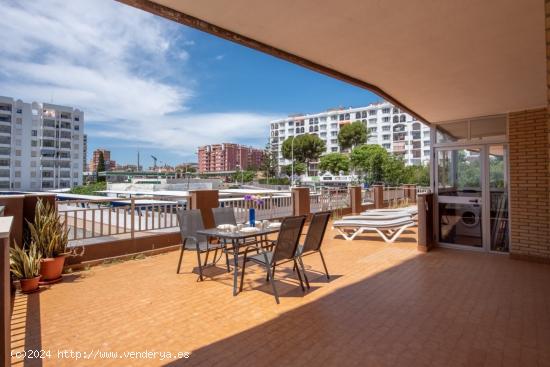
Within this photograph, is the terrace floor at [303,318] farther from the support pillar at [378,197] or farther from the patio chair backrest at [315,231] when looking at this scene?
the support pillar at [378,197]

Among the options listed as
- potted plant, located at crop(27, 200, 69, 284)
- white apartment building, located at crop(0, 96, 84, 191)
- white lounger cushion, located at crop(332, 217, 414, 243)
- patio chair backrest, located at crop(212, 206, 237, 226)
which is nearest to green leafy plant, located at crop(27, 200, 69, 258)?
potted plant, located at crop(27, 200, 69, 284)

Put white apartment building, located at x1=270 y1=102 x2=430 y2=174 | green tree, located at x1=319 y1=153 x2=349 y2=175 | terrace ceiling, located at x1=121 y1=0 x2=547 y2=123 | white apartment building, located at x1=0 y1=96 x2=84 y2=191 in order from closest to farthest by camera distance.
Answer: terrace ceiling, located at x1=121 y1=0 x2=547 y2=123 < green tree, located at x1=319 y1=153 x2=349 y2=175 < white apartment building, located at x1=270 y1=102 x2=430 y2=174 < white apartment building, located at x1=0 y1=96 x2=84 y2=191

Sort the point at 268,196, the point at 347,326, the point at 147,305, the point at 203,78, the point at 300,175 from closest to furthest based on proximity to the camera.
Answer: the point at 347,326, the point at 147,305, the point at 268,196, the point at 203,78, the point at 300,175

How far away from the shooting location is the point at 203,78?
54.7 meters

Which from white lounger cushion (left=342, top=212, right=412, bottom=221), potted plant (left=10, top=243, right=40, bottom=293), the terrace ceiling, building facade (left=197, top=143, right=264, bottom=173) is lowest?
potted plant (left=10, top=243, right=40, bottom=293)

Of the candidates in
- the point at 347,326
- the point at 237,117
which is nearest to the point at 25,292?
the point at 347,326

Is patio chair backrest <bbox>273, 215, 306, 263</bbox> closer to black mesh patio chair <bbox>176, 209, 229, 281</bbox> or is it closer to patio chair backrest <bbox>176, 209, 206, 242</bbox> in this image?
black mesh patio chair <bbox>176, 209, 229, 281</bbox>

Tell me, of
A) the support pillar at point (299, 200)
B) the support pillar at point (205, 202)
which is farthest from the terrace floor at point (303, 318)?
the support pillar at point (299, 200)

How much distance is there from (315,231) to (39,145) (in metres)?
96.7

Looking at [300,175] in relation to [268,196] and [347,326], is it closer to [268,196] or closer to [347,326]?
[268,196]

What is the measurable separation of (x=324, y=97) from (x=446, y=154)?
81298 mm

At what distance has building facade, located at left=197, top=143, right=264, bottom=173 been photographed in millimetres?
127000

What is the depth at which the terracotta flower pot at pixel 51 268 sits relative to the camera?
4.48 meters

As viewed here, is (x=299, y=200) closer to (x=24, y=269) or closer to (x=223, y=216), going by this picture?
(x=223, y=216)
